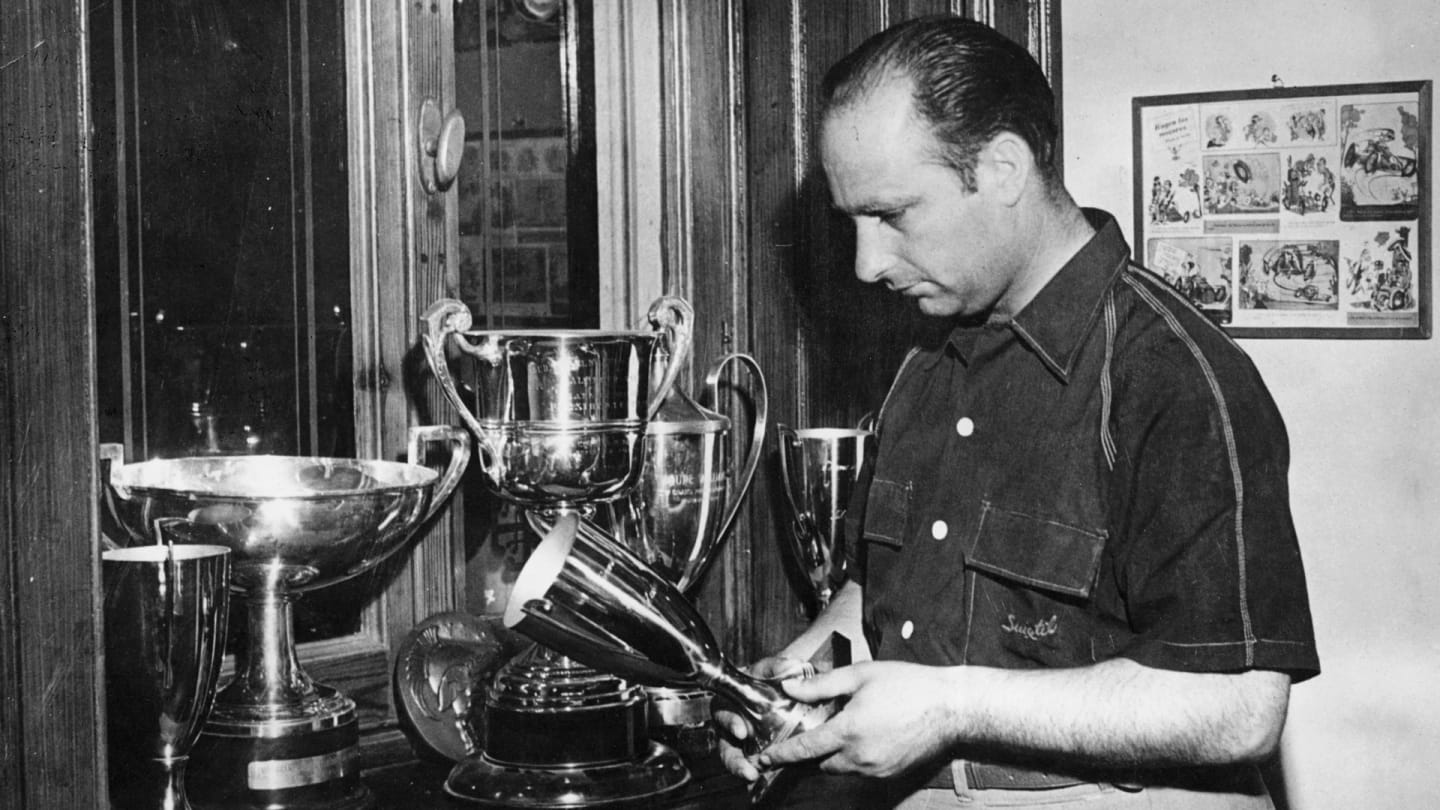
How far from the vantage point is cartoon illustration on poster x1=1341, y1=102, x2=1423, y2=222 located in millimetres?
2328

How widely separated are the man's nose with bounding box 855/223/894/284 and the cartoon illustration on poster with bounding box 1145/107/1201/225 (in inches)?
42.4

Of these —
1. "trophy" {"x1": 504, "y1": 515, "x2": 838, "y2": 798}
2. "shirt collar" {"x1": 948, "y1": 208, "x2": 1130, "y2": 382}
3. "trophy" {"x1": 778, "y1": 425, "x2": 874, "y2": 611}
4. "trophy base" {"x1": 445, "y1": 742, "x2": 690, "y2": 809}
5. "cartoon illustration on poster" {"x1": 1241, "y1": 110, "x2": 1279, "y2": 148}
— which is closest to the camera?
"trophy" {"x1": 504, "y1": 515, "x2": 838, "y2": 798}

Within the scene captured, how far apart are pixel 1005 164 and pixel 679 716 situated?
2.83 feet

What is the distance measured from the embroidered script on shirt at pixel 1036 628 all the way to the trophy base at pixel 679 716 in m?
0.56

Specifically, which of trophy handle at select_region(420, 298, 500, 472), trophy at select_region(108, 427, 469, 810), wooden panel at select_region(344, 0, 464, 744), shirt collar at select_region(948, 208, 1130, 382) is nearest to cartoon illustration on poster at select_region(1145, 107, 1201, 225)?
shirt collar at select_region(948, 208, 1130, 382)

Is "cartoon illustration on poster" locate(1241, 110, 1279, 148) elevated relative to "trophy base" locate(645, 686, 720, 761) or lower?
elevated

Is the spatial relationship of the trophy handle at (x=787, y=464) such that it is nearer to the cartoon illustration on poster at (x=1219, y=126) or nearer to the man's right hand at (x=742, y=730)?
the man's right hand at (x=742, y=730)

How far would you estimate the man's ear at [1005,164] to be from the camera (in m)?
1.52

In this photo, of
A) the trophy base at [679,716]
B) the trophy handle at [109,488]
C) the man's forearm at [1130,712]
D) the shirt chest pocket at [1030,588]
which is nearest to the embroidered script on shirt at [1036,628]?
the shirt chest pocket at [1030,588]

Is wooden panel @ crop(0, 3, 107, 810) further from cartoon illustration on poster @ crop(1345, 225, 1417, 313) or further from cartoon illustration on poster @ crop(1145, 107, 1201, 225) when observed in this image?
cartoon illustration on poster @ crop(1345, 225, 1417, 313)

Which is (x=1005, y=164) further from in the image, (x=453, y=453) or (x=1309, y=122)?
(x=1309, y=122)

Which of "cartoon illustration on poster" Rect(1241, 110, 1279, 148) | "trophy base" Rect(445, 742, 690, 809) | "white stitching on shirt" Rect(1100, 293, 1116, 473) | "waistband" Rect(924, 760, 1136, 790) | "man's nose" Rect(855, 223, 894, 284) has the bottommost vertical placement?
"trophy base" Rect(445, 742, 690, 809)

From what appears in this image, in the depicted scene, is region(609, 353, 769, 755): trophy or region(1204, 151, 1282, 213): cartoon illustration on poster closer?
region(609, 353, 769, 755): trophy

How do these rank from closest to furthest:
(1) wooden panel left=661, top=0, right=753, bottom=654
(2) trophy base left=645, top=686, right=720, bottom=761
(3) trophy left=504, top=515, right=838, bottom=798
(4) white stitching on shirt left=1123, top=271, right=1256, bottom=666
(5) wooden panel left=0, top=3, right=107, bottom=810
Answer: (5) wooden panel left=0, top=3, right=107, bottom=810
(4) white stitching on shirt left=1123, top=271, right=1256, bottom=666
(3) trophy left=504, top=515, right=838, bottom=798
(2) trophy base left=645, top=686, right=720, bottom=761
(1) wooden panel left=661, top=0, right=753, bottom=654
